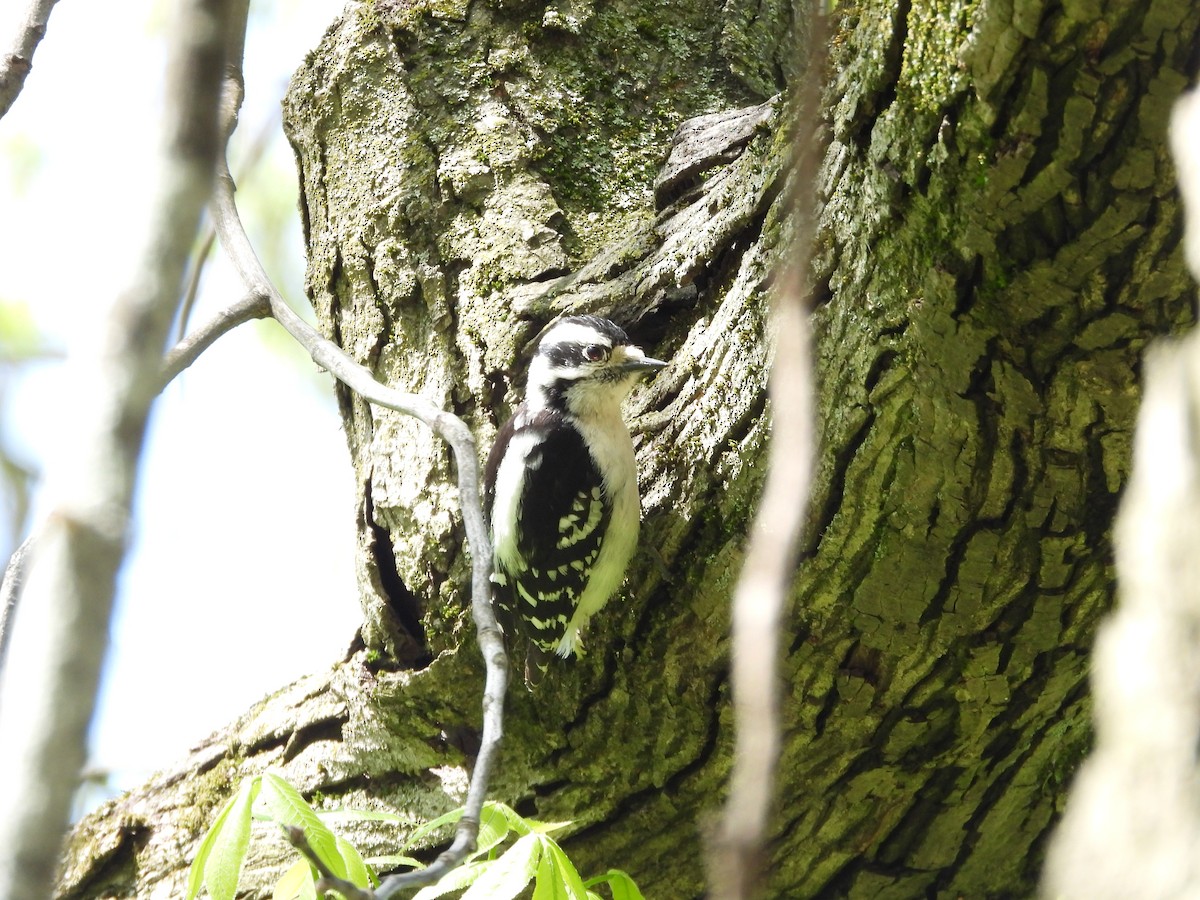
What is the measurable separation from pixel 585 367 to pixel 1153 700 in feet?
8.02

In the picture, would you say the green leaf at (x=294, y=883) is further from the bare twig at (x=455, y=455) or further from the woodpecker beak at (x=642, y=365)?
the woodpecker beak at (x=642, y=365)

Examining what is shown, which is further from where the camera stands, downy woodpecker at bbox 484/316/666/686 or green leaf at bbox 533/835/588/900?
downy woodpecker at bbox 484/316/666/686

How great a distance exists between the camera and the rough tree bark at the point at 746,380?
6.48 ft

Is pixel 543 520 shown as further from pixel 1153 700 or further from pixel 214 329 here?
pixel 1153 700

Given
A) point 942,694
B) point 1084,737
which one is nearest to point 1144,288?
point 942,694

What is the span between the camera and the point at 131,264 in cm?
82

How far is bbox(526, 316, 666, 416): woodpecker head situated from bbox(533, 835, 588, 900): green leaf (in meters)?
1.49

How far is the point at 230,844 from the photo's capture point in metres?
2.27

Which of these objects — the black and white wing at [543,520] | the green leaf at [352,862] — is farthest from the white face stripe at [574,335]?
the green leaf at [352,862]

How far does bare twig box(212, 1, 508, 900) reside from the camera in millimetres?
1603

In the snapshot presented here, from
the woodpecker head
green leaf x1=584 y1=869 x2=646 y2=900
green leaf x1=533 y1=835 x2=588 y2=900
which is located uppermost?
the woodpecker head

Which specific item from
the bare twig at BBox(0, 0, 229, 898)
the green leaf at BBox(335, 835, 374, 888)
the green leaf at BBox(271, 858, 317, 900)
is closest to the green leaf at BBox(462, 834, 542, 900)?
the green leaf at BBox(335, 835, 374, 888)

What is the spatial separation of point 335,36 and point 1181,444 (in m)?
3.39

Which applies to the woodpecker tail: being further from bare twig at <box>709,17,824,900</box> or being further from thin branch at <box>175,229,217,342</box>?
bare twig at <box>709,17,824,900</box>
